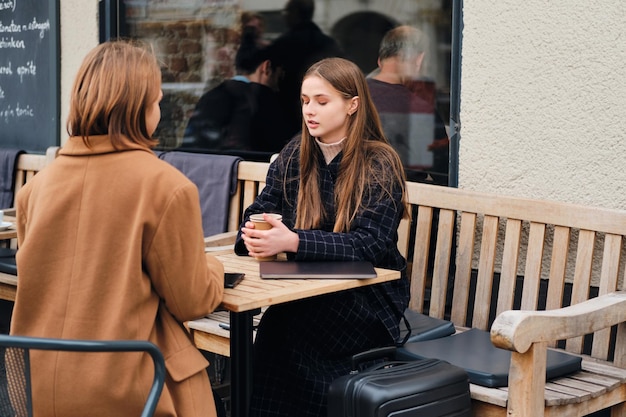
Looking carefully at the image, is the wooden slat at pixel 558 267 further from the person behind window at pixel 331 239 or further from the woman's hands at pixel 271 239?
the woman's hands at pixel 271 239

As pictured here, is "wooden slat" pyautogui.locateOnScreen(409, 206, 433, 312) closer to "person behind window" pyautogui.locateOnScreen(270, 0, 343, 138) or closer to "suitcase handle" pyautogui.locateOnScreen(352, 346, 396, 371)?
"suitcase handle" pyautogui.locateOnScreen(352, 346, 396, 371)

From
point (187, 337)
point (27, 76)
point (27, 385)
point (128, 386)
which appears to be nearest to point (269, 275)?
point (187, 337)

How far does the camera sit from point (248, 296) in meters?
2.59

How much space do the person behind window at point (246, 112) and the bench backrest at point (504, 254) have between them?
125 centimetres

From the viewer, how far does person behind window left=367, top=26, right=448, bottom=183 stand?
14.1ft

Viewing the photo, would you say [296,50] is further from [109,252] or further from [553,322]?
[109,252]

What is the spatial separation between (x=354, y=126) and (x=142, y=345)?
150 centimetres

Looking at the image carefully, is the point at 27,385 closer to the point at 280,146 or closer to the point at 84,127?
the point at 84,127

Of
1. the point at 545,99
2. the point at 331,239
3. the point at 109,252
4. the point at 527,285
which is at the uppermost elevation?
the point at 545,99

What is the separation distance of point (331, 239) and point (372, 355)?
401 mm

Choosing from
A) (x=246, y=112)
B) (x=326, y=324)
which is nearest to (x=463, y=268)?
(x=326, y=324)

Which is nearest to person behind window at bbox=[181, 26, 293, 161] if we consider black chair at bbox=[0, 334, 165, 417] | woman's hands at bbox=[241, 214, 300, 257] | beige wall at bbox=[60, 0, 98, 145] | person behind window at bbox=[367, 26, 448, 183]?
person behind window at bbox=[367, 26, 448, 183]

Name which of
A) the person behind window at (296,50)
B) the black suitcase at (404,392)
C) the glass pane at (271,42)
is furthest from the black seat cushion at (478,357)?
the person behind window at (296,50)

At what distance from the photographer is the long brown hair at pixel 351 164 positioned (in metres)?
3.30
